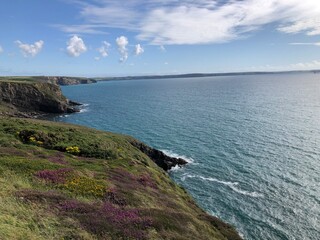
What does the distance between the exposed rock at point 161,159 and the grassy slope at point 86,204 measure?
2363cm

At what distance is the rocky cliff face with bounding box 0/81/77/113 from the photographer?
5547 inches

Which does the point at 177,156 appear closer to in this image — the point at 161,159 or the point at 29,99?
the point at 161,159

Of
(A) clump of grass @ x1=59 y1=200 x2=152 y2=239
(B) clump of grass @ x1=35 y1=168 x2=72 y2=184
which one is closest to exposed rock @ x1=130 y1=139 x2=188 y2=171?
(B) clump of grass @ x1=35 y1=168 x2=72 y2=184

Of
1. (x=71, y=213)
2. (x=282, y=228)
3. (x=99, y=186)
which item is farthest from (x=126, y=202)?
(x=282, y=228)

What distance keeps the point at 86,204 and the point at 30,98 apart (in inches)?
5356

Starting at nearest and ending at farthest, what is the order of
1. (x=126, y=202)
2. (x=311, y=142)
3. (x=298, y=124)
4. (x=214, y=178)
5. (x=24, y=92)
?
1. (x=126, y=202)
2. (x=214, y=178)
3. (x=311, y=142)
4. (x=298, y=124)
5. (x=24, y=92)

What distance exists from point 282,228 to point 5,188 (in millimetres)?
37416

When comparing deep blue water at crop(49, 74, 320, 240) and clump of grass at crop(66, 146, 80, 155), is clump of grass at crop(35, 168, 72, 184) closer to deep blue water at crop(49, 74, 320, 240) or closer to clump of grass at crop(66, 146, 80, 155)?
clump of grass at crop(66, 146, 80, 155)

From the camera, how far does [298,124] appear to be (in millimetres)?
100500

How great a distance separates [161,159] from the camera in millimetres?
70438

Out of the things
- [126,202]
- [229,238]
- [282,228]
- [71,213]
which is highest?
[71,213]

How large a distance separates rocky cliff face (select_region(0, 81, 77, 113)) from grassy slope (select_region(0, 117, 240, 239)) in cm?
10580

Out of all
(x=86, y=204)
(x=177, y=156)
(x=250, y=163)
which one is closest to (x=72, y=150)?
(x=86, y=204)

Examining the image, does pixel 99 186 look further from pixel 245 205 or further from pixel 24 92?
pixel 24 92
